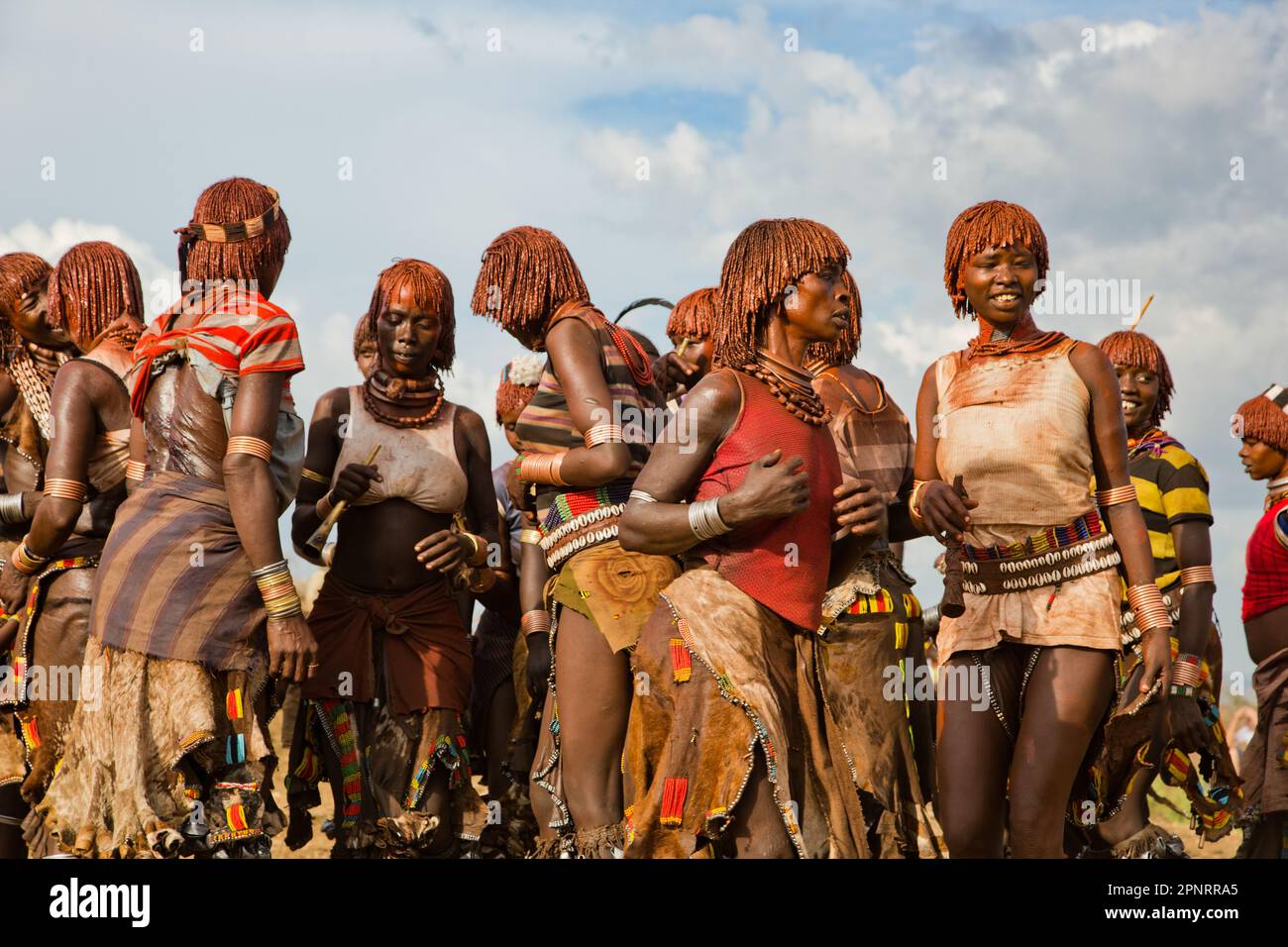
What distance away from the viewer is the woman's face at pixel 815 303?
4770 mm

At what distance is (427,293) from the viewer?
22.7 feet

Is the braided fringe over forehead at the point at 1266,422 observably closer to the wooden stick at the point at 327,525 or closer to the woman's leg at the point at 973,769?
the woman's leg at the point at 973,769

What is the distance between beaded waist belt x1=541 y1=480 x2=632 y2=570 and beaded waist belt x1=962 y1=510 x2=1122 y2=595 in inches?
53.1

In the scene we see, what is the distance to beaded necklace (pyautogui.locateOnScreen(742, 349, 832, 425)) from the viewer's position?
4.68m

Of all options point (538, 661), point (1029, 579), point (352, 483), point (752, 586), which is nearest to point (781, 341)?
point (752, 586)

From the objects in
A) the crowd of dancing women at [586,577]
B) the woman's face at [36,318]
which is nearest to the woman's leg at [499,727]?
the crowd of dancing women at [586,577]

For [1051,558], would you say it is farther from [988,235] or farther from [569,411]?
[569,411]

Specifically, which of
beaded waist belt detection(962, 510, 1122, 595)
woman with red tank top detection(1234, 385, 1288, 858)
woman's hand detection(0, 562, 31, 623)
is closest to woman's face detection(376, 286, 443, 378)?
woman's hand detection(0, 562, 31, 623)

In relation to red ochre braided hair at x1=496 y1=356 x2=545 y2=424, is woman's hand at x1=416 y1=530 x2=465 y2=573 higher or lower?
lower

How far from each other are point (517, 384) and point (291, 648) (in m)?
3.72

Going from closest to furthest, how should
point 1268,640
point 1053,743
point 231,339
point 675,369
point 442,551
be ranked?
1. point 231,339
2. point 1053,743
3. point 442,551
4. point 675,369
5. point 1268,640

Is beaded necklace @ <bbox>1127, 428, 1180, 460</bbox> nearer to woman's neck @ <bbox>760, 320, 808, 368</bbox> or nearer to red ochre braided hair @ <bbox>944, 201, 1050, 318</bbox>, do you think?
red ochre braided hair @ <bbox>944, 201, 1050, 318</bbox>

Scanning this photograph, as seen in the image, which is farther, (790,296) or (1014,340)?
(1014,340)

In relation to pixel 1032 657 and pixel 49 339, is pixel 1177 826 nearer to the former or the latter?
pixel 1032 657
